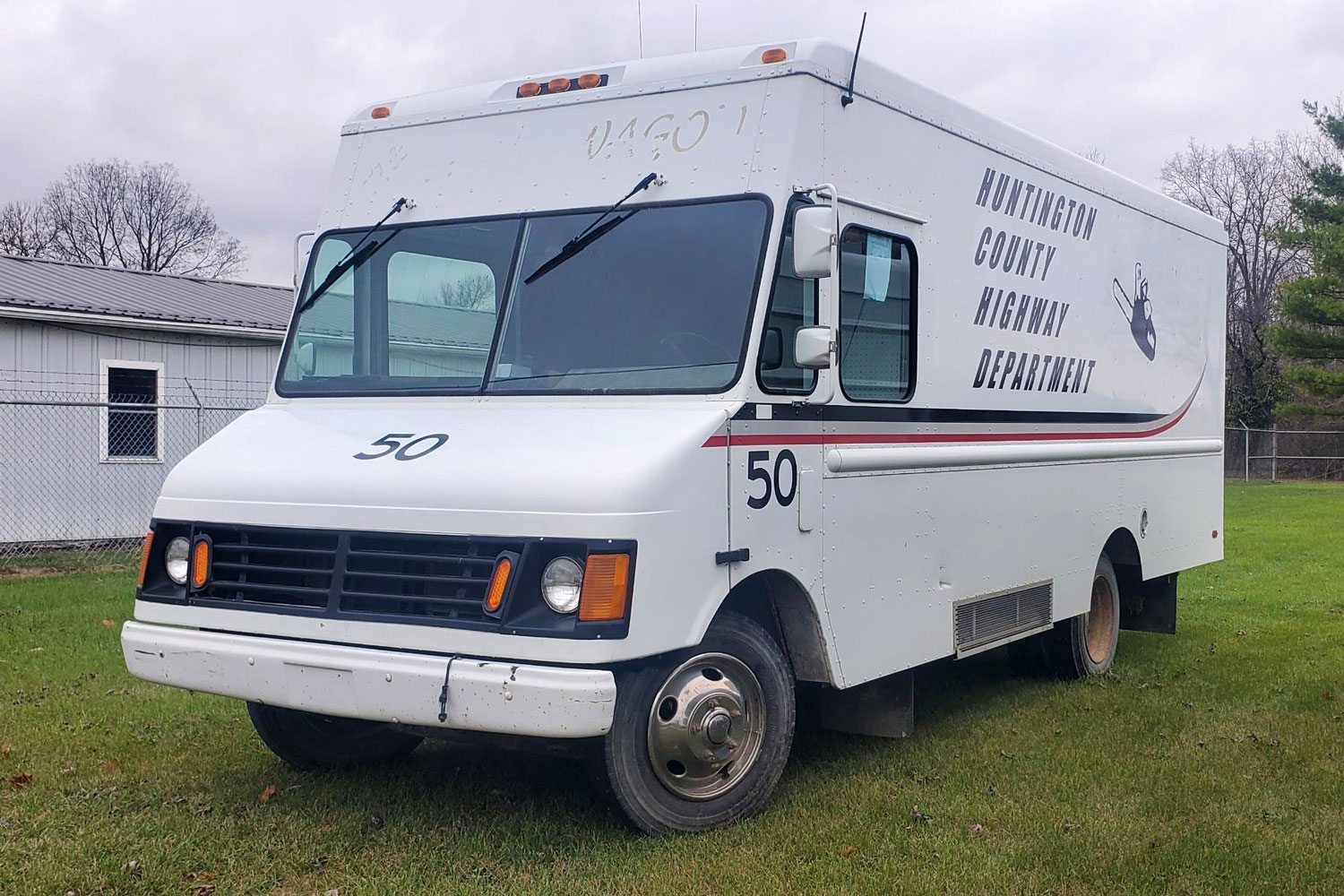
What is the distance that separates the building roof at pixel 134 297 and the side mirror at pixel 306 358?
9.43 metres

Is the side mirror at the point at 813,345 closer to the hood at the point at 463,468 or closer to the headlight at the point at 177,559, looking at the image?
the hood at the point at 463,468

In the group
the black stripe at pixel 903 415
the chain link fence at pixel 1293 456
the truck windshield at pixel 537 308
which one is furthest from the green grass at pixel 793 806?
the chain link fence at pixel 1293 456

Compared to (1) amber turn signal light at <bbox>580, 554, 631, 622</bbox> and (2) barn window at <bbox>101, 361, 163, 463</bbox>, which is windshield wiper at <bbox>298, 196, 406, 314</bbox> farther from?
(2) barn window at <bbox>101, 361, 163, 463</bbox>

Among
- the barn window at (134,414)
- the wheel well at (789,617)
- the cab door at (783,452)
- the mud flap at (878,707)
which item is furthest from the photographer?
the barn window at (134,414)

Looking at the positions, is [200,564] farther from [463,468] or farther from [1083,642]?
[1083,642]

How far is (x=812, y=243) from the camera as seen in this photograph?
536 centimetres

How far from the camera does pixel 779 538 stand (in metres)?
5.63

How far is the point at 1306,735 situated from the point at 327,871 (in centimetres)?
498

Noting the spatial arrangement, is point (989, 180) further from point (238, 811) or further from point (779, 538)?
point (238, 811)

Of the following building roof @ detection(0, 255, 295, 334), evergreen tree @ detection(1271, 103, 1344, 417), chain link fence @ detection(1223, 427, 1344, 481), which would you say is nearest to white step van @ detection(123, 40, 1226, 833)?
building roof @ detection(0, 255, 295, 334)

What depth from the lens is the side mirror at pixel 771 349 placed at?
5473 millimetres

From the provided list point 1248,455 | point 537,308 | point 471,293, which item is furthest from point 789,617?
point 1248,455

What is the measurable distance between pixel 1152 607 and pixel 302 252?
6.31 metres

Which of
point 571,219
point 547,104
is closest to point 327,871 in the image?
point 571,219
